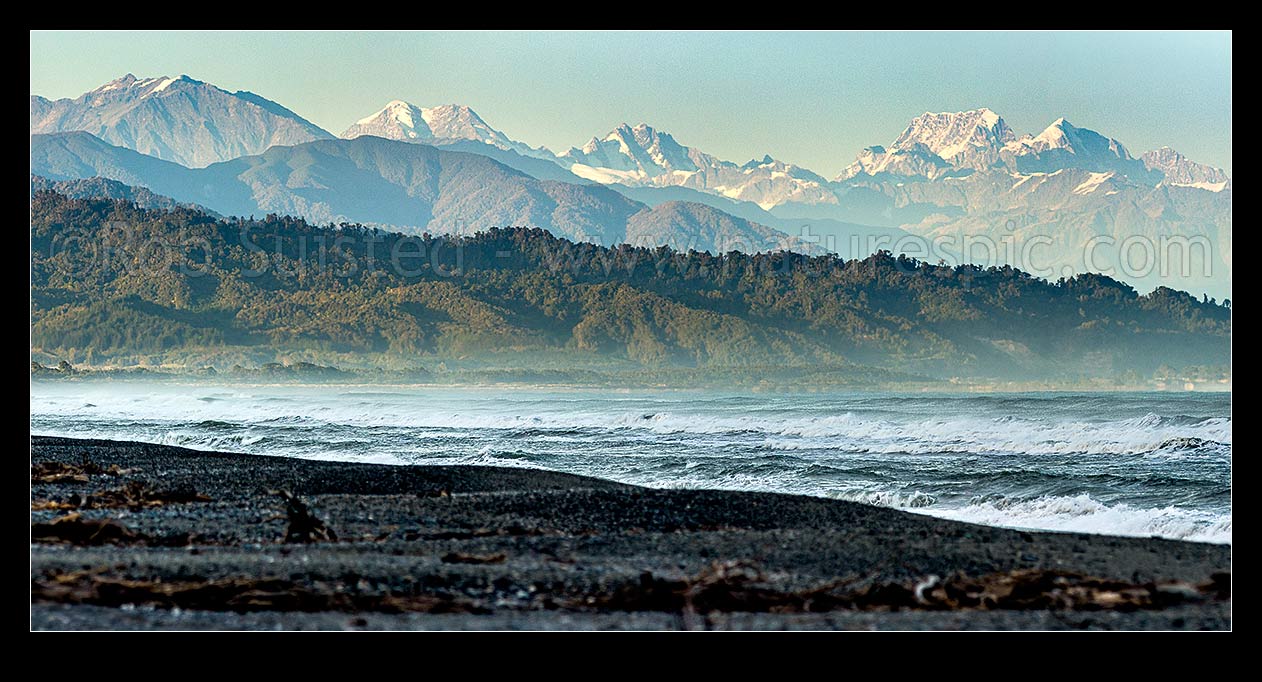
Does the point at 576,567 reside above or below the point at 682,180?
below

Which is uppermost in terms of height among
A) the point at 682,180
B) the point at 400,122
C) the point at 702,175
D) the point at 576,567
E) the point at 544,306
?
the point at 400,122

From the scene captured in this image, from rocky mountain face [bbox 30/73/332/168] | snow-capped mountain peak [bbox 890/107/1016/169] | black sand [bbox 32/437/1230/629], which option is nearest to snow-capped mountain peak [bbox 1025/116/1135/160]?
snow-capped mountain peak [bbox 890/107/1016/169]

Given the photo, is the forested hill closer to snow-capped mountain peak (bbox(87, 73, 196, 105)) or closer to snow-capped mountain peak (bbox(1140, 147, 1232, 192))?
snow-capped mountain peak (bbox(87, 73, 196, 105))

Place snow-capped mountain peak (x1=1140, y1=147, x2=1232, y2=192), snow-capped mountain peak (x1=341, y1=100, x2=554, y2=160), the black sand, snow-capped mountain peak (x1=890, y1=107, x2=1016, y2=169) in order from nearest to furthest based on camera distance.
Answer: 1. the black sand
2. snow-capped mountain peak (x1=1140, y1=147, x2=1232, y2=192)
3. snow-capped mountain peak (x1=890, y1=107, x2=1016, y2=169)
4. snow-capped mountain peak (x1=341, y1=100, x2=554, y2=160)

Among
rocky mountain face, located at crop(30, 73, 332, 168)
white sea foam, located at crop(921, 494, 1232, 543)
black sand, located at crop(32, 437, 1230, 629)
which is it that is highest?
rocky mountain face, located at crop(30, 73, 332, 168)

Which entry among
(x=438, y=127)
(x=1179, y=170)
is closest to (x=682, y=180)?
(x=1179, y=170)

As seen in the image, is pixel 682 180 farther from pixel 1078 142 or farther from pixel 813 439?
pixel 813 439

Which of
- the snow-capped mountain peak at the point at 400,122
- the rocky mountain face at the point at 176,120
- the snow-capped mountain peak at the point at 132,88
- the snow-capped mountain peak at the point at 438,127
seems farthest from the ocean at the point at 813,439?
the rocky mountain face at the point at 176,120
